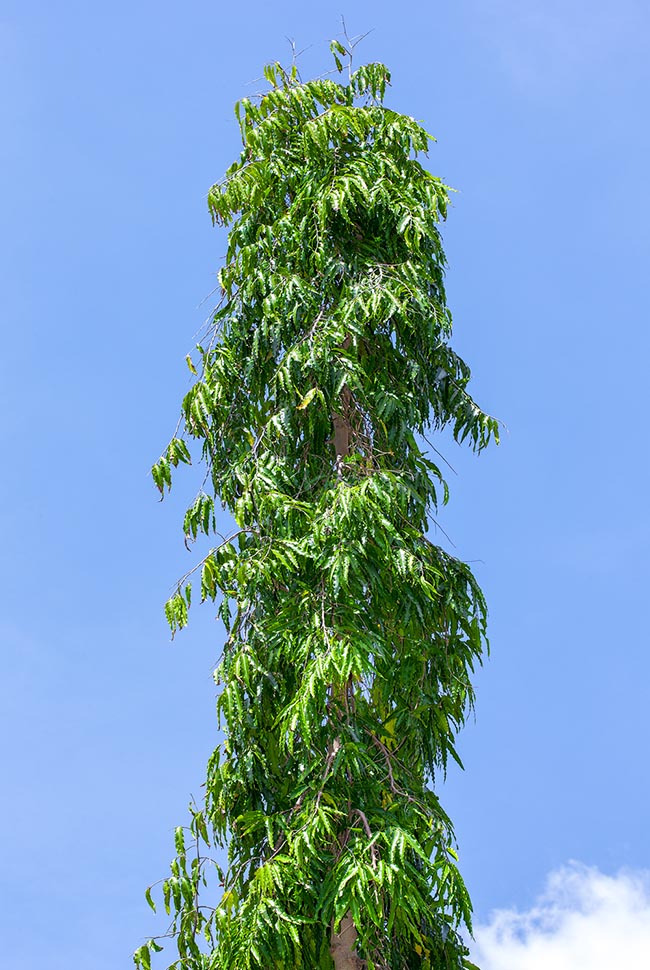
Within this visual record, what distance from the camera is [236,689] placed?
229 inches

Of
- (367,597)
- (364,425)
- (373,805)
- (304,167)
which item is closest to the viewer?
(373,805)

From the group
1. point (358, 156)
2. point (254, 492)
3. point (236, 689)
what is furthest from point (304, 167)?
point (236, 689)

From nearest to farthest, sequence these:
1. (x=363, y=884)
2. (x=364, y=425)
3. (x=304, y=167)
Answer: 1. (x=363, y=884)
2. (x=364, y=425)
3. (x=304, y=167)

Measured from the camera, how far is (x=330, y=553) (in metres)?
5.76

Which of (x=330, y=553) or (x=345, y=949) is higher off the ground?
(x=330, y=553)

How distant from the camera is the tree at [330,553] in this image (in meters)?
5.41

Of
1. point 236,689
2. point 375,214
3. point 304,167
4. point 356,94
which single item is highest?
point 356,94

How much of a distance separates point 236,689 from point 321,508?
1.04 metres

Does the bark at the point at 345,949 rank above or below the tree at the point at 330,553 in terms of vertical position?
below

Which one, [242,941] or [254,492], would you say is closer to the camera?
[242,941]

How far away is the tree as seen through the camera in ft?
17.7

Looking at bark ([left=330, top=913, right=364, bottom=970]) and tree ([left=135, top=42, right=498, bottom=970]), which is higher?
tree ([left=135, top=42, right=498, bottom=970])

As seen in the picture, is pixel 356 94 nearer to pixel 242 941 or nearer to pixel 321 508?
pixel 321 508

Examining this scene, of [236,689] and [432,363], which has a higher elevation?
[432,363]
